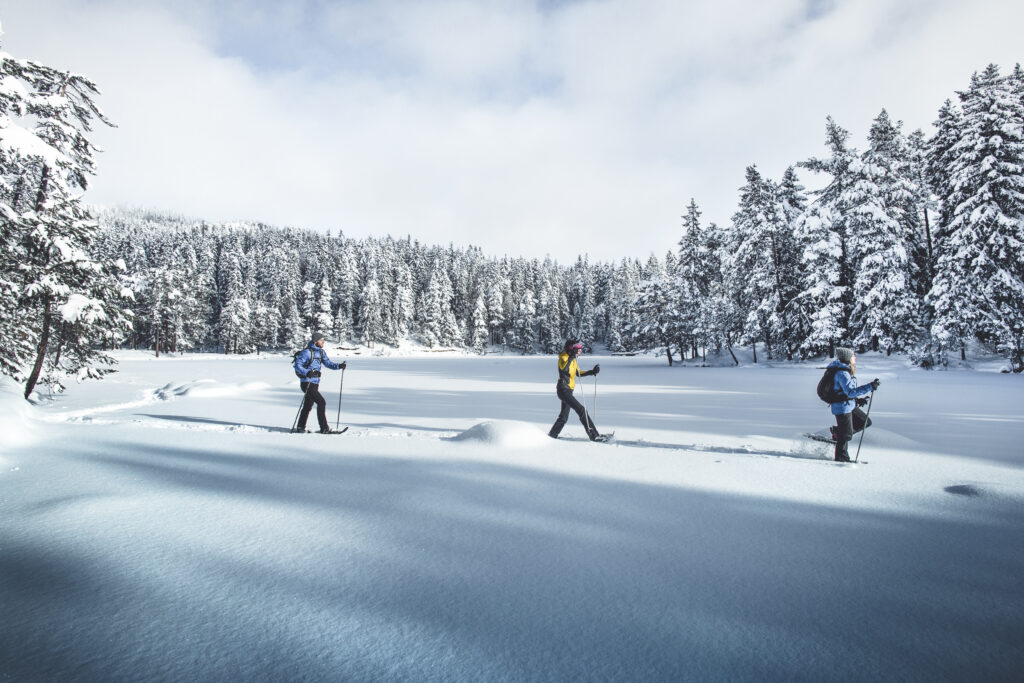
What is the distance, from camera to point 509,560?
362 centimetres

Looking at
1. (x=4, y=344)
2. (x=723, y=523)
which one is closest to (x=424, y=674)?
(x=723, y=523)

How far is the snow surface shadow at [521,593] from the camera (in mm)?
2422

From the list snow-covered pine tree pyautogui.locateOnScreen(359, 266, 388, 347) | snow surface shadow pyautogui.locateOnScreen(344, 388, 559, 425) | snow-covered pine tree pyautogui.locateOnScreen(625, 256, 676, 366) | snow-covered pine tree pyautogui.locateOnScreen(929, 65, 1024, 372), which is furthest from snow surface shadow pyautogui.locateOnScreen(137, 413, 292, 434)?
snow-covered pine tree pyautogui.locateOnScreen(359, 266, 388, 347)

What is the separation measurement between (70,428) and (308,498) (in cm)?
787

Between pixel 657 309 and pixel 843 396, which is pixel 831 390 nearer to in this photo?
pixel 843 396

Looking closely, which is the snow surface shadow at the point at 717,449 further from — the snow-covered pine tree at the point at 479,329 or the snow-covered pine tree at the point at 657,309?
the snow-covered pine tree at the point at 479,329

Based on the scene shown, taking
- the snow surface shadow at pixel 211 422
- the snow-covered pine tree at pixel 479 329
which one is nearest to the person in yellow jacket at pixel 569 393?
the snow surface shadow at pixel 211 422

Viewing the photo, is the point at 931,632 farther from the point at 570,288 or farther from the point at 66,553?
the point at 570,288

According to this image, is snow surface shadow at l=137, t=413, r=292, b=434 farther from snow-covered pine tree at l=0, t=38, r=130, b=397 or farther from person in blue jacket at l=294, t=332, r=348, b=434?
snow-covered pine tree at l=0, t=38, r=130, b=397

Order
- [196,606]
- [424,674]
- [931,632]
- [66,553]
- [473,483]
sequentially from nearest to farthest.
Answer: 1. [424,674]
2. [931,632]
3. [196,606]
4. [66,553]
5. [473,483]

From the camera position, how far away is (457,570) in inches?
136

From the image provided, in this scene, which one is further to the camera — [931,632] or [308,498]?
[308,498]

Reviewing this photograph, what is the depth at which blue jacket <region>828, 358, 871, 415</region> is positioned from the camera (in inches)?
263

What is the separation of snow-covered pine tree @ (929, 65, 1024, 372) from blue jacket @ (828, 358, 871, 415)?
79.4 ft
